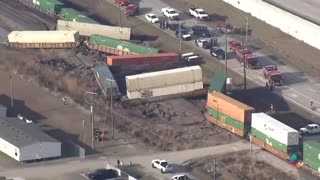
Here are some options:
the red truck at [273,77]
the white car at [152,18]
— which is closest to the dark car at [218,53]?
the red truck at [273,77]

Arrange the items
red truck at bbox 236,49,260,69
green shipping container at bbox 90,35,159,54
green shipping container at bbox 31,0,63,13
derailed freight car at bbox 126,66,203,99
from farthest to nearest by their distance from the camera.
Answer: green shipping container at bbox 31,0,63,13
green shipping container at bbox 90,35,159,54
red truck at bbox 236,49,260,69
derailed freight car at bbox 126,66,203,99

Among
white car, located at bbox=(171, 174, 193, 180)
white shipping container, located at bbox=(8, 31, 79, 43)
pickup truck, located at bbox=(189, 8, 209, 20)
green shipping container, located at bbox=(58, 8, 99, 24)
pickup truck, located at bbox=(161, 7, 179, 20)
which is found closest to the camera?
white car, located at bbox=(171, 174, 193, 180)

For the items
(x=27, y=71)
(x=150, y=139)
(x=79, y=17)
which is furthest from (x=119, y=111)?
(x=79, y=17)

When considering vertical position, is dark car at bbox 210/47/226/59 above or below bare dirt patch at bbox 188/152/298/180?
above

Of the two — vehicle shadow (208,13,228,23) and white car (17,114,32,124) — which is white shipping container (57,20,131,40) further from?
white car (17,114,32,124)

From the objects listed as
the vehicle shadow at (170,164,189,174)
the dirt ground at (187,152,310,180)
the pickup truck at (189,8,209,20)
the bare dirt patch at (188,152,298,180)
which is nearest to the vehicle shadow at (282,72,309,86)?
the dirt ground at (187,152,310,180)

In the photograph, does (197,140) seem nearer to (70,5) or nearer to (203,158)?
(203,158)
